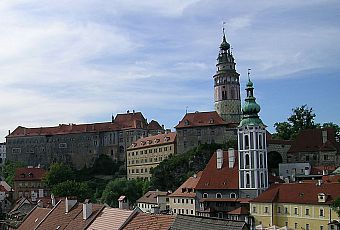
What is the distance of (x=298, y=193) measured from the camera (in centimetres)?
5488

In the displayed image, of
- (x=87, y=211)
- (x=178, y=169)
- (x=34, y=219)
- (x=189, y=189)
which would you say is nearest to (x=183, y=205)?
(x=189, y=189)

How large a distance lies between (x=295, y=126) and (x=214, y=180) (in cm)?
3533

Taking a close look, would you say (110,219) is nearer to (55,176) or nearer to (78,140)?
(55,176)

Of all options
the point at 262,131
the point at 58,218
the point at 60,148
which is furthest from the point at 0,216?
the point at 60,148

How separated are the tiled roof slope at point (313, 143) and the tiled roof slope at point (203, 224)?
2266 inches

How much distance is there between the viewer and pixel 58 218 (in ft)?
116

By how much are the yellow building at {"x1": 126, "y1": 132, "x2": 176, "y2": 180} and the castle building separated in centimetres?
918

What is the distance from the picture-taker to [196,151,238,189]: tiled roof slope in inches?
2608

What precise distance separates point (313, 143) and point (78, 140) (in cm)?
6271

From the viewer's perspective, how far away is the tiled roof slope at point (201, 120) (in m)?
95.6

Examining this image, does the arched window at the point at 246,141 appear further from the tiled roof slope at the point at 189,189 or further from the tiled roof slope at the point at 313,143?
the tiled roof slope at the point at 313,143

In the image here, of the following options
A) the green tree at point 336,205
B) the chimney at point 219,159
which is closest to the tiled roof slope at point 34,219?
the green tree at point 336,205

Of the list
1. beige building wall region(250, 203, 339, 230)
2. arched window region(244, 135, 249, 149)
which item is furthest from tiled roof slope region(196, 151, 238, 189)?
beige building wall region(250, 203, 339, 230)

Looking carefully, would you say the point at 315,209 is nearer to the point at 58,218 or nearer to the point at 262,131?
the point at 262,131
